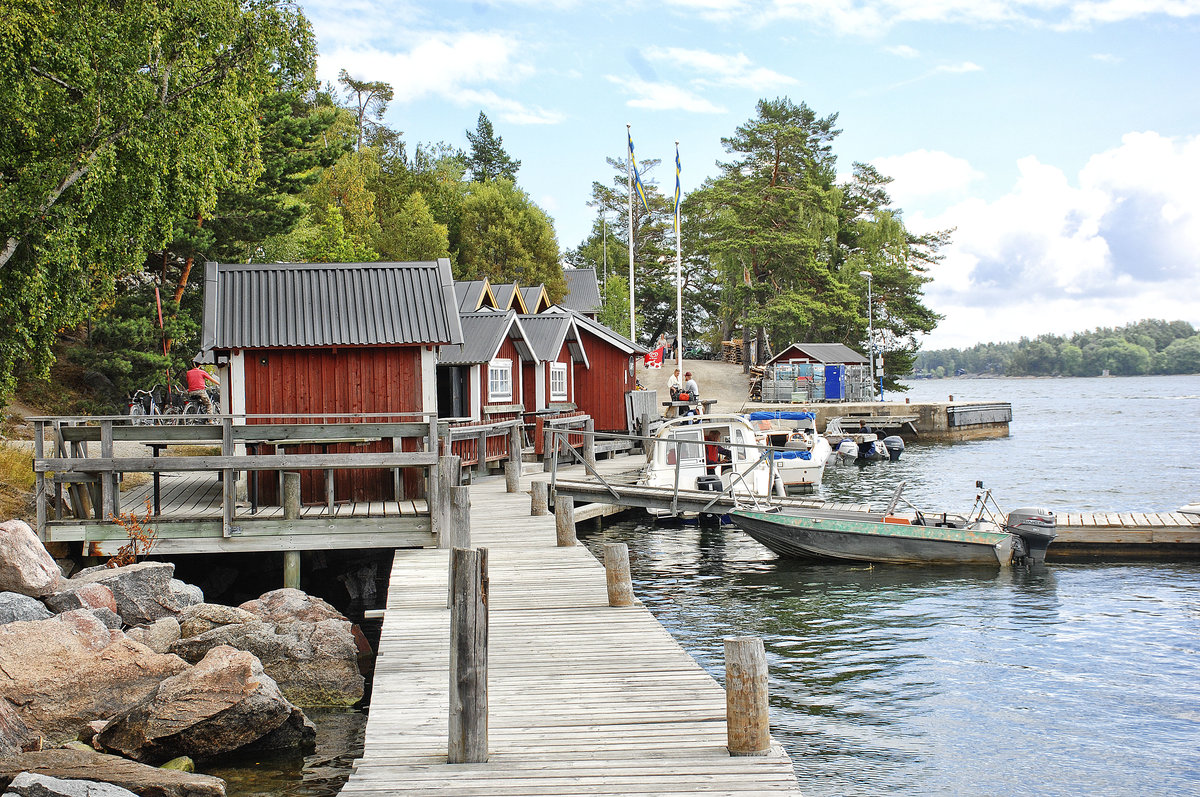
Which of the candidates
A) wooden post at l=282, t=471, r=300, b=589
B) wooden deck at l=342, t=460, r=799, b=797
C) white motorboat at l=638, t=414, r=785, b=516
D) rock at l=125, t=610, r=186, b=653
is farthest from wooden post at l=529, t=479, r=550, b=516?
rock at l=125, t=610, r=186, b=653

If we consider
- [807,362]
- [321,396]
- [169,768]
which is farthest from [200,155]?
[807,362]

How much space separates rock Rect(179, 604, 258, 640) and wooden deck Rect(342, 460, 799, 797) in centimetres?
174

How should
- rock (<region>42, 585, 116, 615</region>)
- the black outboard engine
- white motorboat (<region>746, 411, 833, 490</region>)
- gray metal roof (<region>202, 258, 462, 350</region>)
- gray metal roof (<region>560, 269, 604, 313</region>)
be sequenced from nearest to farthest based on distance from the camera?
rock (<region>42, 585, 116, 615</region>)
gray metal roof (<region>202, 258, 462, 350</region>)
the black outboard engine
white motorboat (<region>746, 411, 833, 490</region>)
gray metal roof (<region>560, 269, 604, 313</region>)

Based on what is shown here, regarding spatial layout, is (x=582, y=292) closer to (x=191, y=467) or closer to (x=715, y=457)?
(x=715, y=457)

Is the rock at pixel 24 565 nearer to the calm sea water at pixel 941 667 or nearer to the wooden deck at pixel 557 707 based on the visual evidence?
the calm sea water at pixel 941 667

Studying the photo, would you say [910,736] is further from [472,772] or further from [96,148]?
[96,148]

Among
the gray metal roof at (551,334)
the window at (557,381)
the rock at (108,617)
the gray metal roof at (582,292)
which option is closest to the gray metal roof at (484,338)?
the gray metal roof at (551,334)

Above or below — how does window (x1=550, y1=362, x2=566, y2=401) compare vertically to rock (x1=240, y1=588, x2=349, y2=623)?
above

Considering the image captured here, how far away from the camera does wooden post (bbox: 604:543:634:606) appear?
10.8m

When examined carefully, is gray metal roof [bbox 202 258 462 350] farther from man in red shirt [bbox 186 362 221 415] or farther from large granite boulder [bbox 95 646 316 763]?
man in red shirt [bbox 186 362 221 415]

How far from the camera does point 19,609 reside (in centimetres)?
1035

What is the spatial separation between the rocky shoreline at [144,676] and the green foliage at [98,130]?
6429 millimetres

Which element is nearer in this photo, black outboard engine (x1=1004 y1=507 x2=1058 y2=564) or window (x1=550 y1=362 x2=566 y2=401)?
black outboard engine (x1=1004 y1=507 x2=1058 y2=564)

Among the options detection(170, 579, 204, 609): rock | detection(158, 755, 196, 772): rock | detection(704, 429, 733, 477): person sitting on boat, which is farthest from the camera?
detection(704, 429, 733, 477): person sitting on boat
